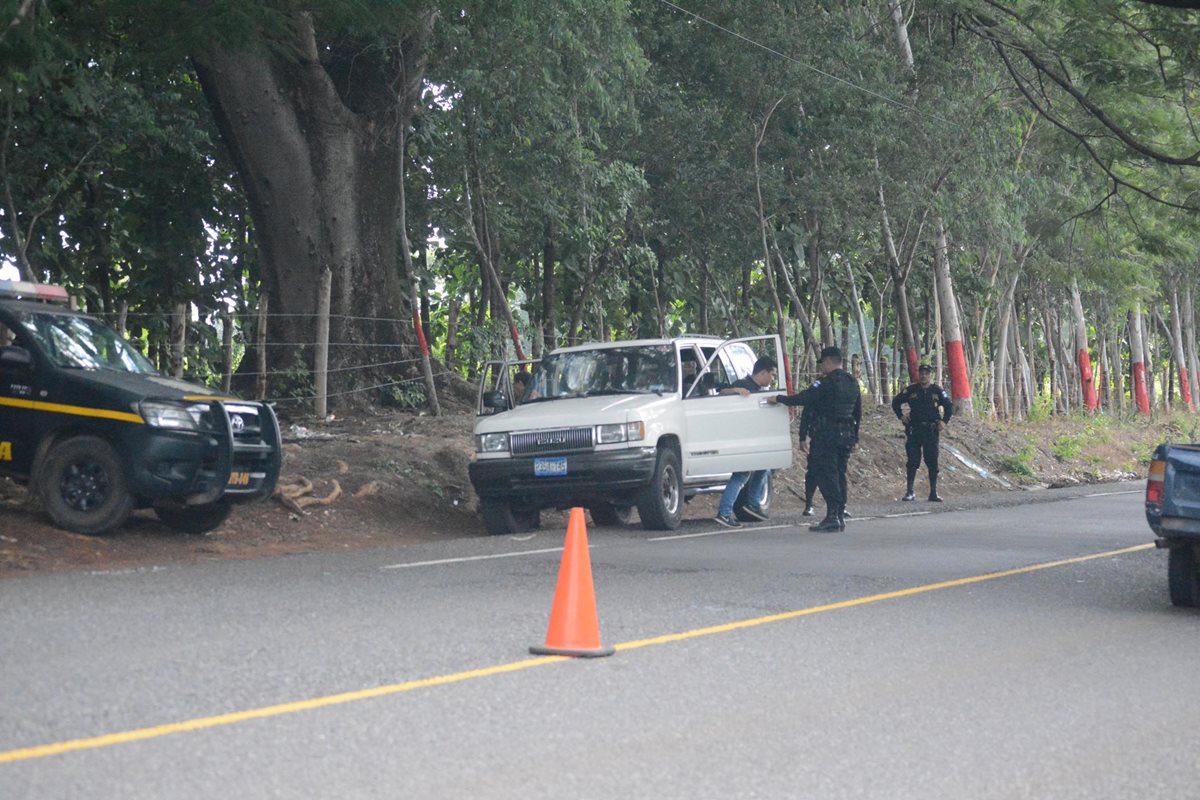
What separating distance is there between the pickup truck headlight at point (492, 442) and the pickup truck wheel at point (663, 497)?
149 cm

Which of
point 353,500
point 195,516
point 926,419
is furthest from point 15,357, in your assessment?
point 926,419

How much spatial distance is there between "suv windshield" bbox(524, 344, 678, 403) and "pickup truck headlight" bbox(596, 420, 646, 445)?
3.57ft

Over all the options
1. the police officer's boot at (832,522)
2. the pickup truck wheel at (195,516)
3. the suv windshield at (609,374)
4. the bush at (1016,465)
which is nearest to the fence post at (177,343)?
the pickup truck wheel at (195,516)

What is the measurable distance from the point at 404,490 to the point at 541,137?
29.1 feet

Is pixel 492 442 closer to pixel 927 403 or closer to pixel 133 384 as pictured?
pixel 133 384

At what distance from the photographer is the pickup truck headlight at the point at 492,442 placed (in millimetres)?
15642

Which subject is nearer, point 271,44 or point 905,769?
point 905,769

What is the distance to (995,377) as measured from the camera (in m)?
42.7

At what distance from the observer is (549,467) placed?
15367 mm

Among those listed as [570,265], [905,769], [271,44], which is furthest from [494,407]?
[570,265]

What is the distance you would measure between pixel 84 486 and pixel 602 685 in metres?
7.69

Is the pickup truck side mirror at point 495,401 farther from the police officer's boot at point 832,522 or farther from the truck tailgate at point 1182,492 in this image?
the truck tailgate at point 1182,492

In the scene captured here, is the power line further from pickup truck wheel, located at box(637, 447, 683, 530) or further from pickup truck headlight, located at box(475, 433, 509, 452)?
pickup truck headlight, located at box(475, 433, 509, 452)

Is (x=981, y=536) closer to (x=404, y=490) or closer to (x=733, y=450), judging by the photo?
(x=733, y=450)
